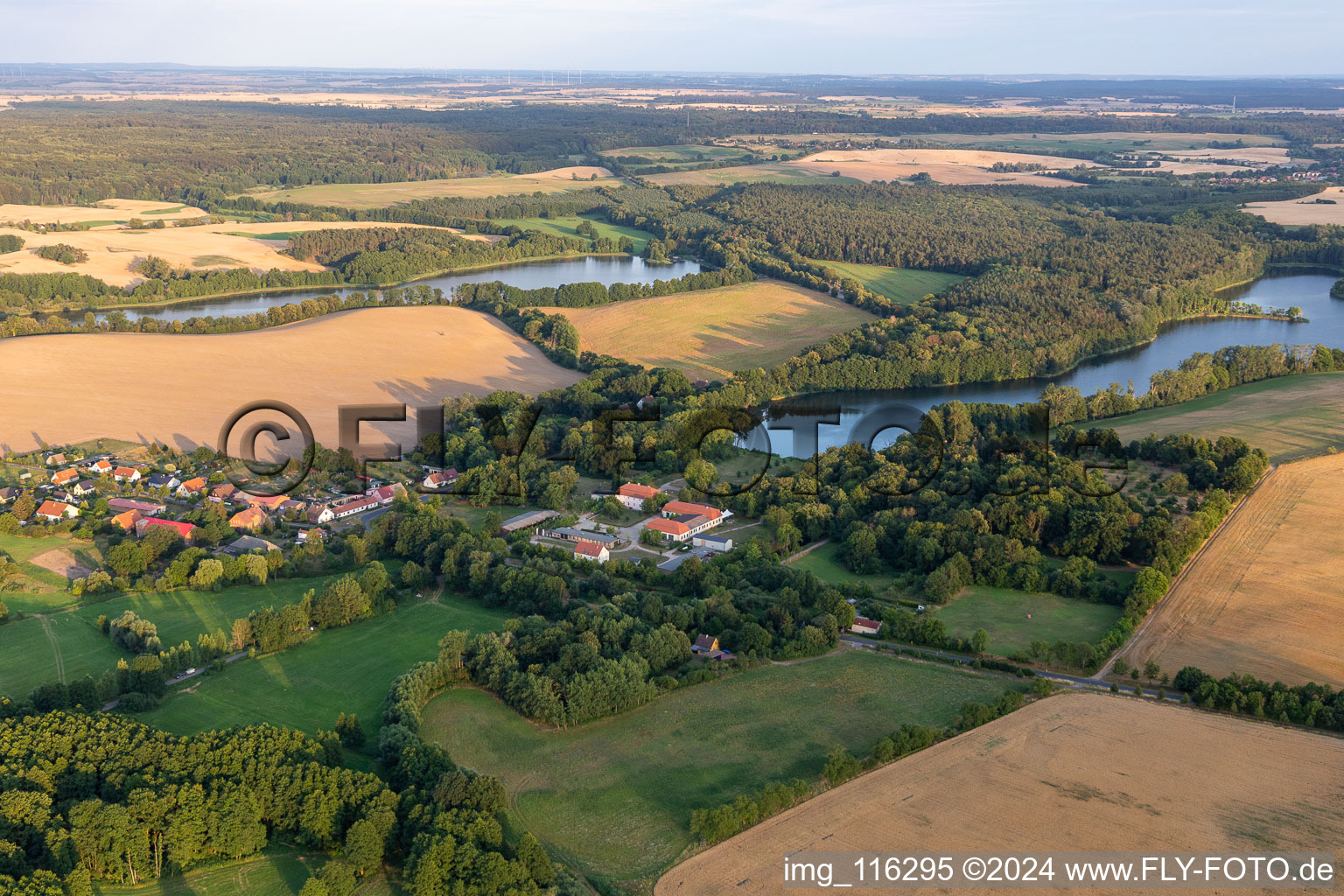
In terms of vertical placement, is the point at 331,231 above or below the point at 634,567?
above

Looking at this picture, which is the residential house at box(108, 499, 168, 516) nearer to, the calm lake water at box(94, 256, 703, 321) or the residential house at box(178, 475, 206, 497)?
the residential house at box(178, 475, 206, 497)

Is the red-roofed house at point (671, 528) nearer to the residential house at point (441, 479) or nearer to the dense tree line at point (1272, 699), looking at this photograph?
the residential house at point (441, 479)

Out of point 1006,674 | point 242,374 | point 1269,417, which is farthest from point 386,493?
point 1269,417

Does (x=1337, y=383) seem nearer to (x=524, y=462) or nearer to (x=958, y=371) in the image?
(x=958, y=371)

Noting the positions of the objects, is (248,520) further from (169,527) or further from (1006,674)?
(1006,674)

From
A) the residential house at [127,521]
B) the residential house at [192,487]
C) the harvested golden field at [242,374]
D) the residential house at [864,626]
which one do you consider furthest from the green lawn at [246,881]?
the harvested golden field at [242,374]

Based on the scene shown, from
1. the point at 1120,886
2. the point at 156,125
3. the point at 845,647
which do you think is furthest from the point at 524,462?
the point at 156,125
